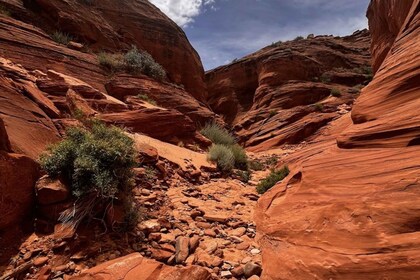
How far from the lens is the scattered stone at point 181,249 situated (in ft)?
12.5

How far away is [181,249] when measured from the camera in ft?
12.9

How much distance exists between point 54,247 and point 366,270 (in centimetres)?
375

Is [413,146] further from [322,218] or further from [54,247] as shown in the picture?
[54,247]

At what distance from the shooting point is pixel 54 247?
12.0 feet

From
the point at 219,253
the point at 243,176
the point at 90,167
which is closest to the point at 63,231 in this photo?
the point at 90,167

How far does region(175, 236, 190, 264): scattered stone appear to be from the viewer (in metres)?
3.80

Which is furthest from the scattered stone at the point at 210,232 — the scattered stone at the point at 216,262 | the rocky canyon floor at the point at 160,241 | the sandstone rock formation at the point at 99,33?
the sandstone rock formation at the point at 99,33

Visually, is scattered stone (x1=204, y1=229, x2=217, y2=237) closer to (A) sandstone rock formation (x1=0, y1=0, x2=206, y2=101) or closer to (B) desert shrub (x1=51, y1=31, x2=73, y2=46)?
(A) sandstone rock formation (x1=0, y1=0, x2=206, y2=101)

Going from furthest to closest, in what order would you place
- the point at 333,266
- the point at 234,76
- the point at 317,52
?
1. the point at 234,76
2. the point at 317,52
3. the point at 333,266

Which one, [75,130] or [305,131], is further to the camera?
[305,131]

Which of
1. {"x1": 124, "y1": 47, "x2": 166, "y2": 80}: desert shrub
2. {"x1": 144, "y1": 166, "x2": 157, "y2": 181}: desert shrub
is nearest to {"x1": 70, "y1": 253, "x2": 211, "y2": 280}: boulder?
{"x1": 144, "y1": 166, "x2": 157, "y2": 181}: desert shrub

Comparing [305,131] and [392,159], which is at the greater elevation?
[305,131]

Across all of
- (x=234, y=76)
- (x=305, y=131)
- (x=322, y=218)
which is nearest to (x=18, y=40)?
(x=322, y=218)

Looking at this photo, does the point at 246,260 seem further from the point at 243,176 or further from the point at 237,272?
the point at 243,176
